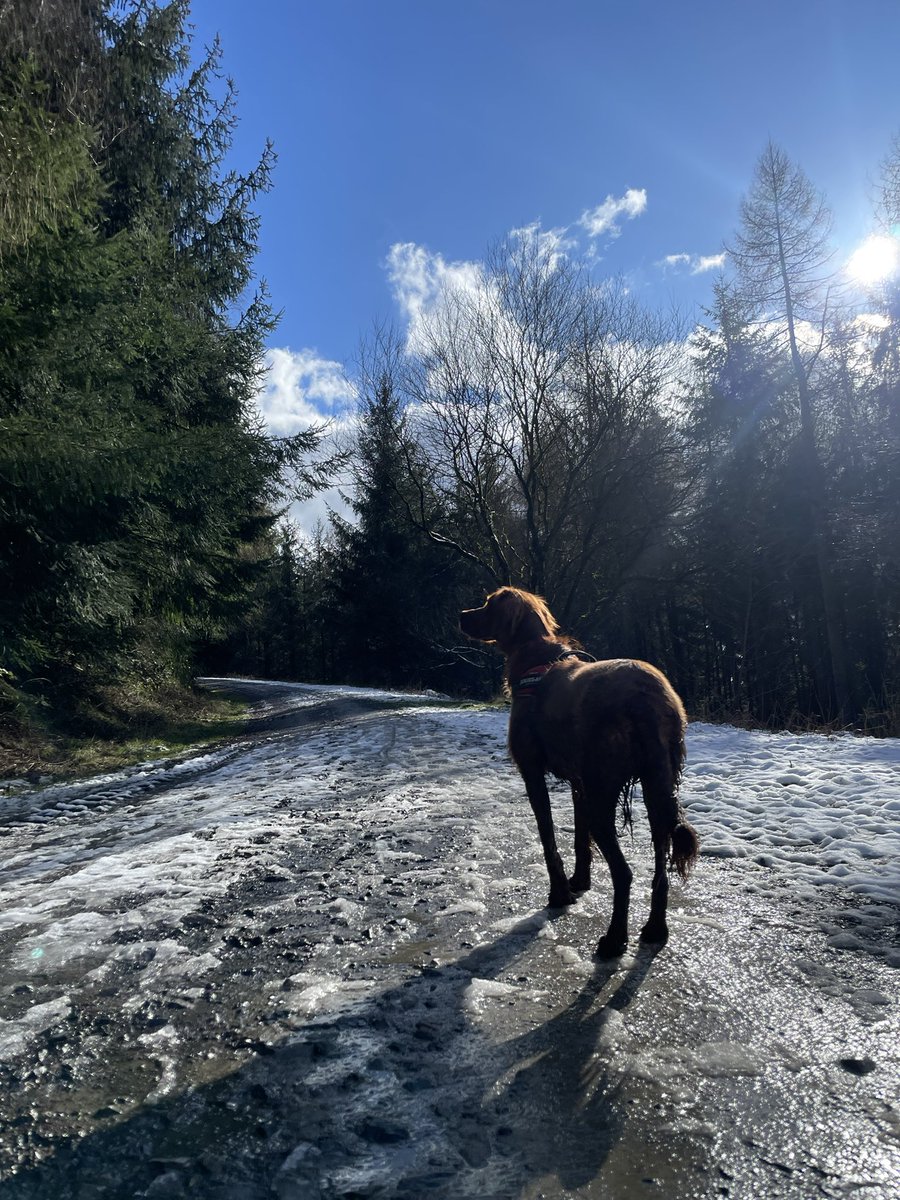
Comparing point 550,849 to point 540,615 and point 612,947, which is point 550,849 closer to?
point 612,947

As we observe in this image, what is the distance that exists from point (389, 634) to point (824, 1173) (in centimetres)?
3161

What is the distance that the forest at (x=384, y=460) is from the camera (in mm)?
7781

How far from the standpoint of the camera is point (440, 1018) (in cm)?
285

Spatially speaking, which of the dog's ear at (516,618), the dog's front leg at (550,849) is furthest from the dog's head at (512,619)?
the dog's front leg at (550,849)

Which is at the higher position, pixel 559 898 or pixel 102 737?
pixel 102 737

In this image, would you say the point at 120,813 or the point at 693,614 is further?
the point at 693,614

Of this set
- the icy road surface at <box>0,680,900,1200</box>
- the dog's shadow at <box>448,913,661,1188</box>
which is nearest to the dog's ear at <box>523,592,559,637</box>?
the icy road surface at <box>0,680,900,1200</box>

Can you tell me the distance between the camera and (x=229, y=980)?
10.6 feet

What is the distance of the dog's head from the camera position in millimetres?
5105

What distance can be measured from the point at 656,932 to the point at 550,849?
32.2 inches

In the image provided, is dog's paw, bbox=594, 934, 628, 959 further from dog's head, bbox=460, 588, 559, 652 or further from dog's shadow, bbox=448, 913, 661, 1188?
dog's head, bbox=460, 588, 559, 652

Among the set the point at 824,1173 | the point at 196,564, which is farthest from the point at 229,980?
the point at 196,564

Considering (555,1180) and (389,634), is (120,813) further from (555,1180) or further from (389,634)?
(389,634)

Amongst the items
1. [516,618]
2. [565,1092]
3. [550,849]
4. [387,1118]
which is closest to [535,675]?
[516,618]
